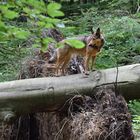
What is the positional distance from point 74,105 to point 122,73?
702 millimetres

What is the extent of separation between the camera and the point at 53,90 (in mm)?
4672

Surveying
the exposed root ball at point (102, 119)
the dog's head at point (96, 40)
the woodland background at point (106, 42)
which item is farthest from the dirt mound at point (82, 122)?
the dog's head at point (96, 40)

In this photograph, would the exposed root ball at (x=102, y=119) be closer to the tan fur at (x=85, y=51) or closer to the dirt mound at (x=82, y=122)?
the dirt mound at (x=82, y=122)

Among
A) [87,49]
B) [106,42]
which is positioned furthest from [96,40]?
[106,42]

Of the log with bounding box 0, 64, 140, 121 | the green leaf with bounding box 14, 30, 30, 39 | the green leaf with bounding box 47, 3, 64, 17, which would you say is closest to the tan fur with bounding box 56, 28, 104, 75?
the log with bounding box 0, 64, 140, 121

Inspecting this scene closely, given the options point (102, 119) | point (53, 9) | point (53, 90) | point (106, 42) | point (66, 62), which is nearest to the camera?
point (53, 9)

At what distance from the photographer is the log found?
4.61 metres

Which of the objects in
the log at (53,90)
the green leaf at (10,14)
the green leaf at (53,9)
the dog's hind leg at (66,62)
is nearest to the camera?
the green leaf at (53,9)

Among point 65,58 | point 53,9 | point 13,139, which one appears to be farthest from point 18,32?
point 13,139

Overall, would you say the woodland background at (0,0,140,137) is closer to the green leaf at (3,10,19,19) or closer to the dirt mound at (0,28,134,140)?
the green leaf at (3,10,19,19)

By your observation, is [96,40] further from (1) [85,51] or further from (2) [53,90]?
(2) [53,90]

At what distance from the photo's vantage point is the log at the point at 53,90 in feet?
15.1

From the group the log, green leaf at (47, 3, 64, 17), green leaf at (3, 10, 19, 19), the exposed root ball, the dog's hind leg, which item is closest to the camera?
green leaf at (47, 3, 64, 17)

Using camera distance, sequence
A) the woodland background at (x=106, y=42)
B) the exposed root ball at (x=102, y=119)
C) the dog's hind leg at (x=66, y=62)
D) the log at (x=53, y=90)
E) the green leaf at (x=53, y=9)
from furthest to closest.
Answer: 1. the dog's hind leg at (x=66, y=62)
2. the log at (x=53, y=90)
3. the exposed root ball at (x=102, y=119)
4. the woodland background at (x=106, y=42)
5. the green leaf at (x=53, y=9)
